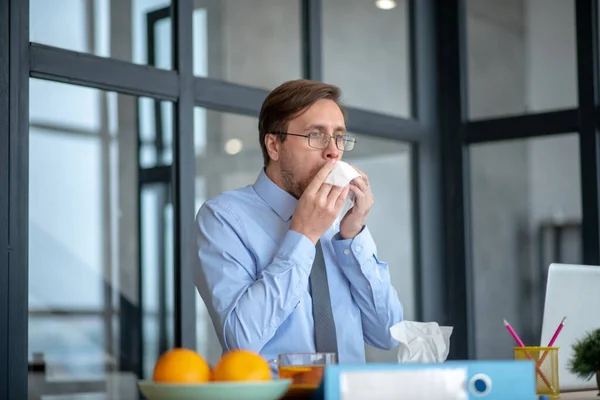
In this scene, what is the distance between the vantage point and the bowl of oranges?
45.8 inches

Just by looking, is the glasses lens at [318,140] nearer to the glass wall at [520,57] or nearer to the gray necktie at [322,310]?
the gray necktie at [322,310]

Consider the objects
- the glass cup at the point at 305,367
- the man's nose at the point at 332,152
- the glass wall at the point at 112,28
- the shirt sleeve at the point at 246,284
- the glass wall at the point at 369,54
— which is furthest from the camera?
the glass wall at the point at 369,54

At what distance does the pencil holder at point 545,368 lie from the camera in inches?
66.6

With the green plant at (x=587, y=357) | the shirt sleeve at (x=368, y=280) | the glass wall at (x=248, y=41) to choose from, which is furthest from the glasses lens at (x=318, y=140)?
the glass wall at (x=248, y=41)

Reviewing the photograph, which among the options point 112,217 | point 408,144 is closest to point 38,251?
point 112,217

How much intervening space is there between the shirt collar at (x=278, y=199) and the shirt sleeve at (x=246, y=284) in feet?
0.57

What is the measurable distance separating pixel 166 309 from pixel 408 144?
1.70 meters

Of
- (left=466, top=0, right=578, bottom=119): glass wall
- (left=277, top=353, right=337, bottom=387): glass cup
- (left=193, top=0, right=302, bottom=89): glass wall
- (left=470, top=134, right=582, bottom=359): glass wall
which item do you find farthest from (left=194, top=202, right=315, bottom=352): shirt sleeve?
(left=466, top=0, right=578, bottom=119): glass wall

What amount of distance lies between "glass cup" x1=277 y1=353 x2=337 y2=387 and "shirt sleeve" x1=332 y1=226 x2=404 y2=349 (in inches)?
29.4

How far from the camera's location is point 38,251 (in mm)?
3273

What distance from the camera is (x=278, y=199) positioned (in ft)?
7.19

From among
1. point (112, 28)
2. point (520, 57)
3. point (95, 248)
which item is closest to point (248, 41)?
point (112, 28)

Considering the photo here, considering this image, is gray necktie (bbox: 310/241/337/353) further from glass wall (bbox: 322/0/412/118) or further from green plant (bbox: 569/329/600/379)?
glass wall (bbox: 322/0/412/118)

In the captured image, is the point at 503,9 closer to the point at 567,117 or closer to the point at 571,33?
the point at 571,33
